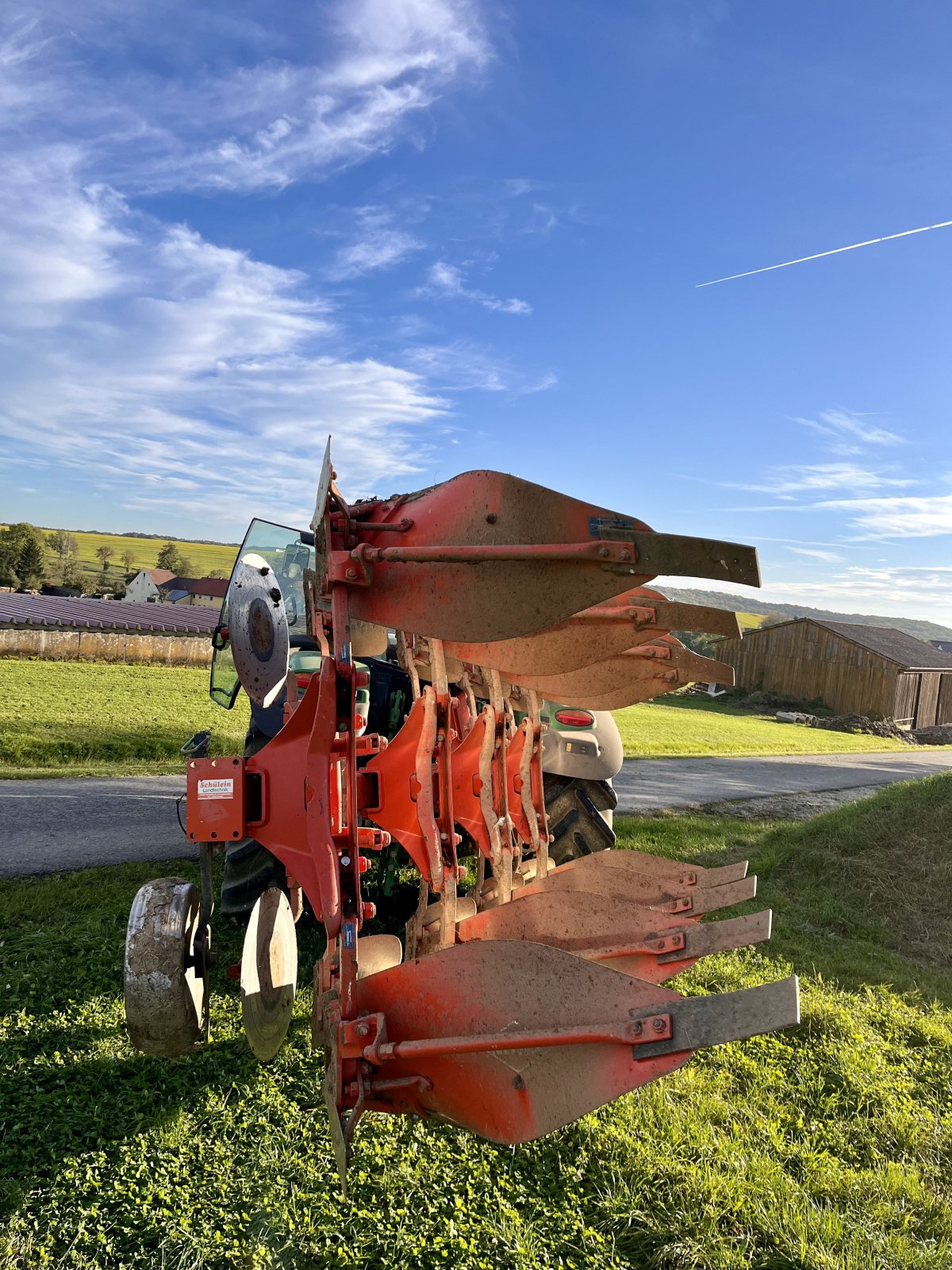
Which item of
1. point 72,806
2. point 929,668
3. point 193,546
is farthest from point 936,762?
point 193,546

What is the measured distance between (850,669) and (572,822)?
103 ft

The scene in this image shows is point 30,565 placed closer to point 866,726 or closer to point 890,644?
point 866,726

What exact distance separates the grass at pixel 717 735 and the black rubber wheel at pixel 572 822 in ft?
29.6

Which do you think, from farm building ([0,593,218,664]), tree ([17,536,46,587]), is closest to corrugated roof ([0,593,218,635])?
farm building ([0,593,218,664])

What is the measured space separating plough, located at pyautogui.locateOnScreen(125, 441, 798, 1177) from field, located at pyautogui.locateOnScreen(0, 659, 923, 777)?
578 centimetres

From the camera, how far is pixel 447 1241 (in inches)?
88.0

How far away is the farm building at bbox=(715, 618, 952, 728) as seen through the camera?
31422 mm

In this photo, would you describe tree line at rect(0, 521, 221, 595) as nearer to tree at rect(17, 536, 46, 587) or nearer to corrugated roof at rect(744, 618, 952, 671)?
tree at rect(17, 536, 46, 587)

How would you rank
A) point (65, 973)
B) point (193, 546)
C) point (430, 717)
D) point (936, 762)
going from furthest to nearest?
1. point (193, 546)
2. point (936, 762)
3. point (65, 973)
4. point (430, 717)

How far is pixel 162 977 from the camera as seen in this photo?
2.50 metres

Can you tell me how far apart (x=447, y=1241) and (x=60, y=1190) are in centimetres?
106

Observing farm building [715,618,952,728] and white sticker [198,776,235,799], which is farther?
farm building [715,618,952,728]

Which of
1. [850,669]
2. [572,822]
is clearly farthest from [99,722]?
[850,669]

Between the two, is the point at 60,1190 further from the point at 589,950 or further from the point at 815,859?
the point at 815,859
